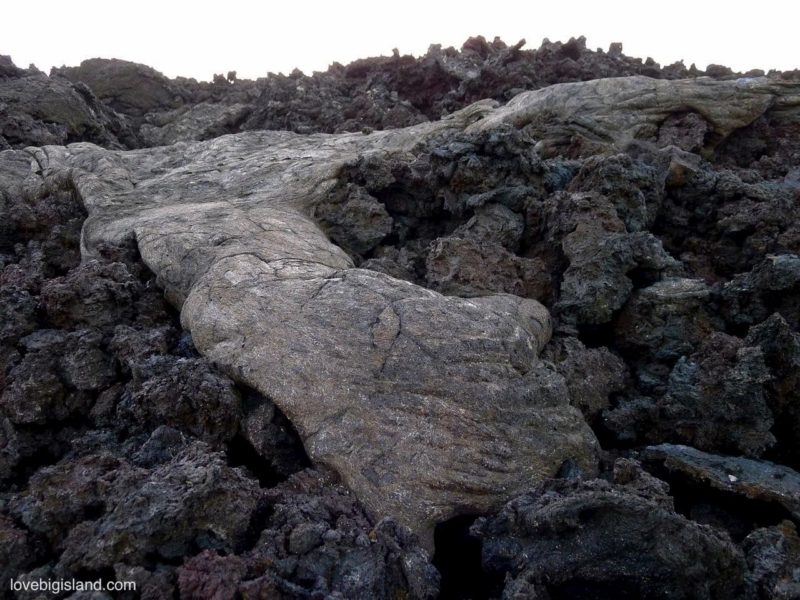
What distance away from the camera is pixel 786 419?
613cm

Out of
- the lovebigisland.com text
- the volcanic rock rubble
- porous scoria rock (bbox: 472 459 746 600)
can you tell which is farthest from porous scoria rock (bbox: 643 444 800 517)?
the lovebigisland.com text

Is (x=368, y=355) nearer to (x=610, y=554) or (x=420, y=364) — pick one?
(x=420, y=364)

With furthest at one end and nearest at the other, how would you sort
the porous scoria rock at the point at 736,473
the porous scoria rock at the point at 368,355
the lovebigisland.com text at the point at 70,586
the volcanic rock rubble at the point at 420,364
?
the porous scoria rock at the point at 368,355
the porous scoria rock at the point at 736,473
the volcanic rock rubble at the point at 420,364
the lovebigisland.com text at the point at 70,586

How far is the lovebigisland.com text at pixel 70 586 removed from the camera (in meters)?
4.09

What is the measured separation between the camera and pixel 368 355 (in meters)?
6.16

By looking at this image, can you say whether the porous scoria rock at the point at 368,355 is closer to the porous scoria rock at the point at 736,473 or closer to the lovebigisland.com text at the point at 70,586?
the porous scoria rock at the point at 736,473

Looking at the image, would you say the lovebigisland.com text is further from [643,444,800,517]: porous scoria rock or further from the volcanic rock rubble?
[643,444,800,517]: porous scoria rock

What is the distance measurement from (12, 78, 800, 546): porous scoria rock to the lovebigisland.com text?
6.10ft

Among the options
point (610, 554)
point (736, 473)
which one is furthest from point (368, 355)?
point (736, 473)

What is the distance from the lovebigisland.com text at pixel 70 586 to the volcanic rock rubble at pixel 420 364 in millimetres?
97

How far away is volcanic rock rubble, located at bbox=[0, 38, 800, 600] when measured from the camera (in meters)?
4.46

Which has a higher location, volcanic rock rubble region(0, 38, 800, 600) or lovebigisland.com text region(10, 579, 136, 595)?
volcanic rock rubble region(0, 38, 800, 600)

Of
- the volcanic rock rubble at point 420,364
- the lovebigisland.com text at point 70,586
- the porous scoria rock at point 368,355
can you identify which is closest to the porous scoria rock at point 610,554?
the volcanic rock rubble at point 420,364

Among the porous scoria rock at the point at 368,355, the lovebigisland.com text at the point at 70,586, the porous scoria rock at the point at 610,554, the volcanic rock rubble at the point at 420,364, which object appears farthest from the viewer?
the porous scoria rock at the point at 368,355
